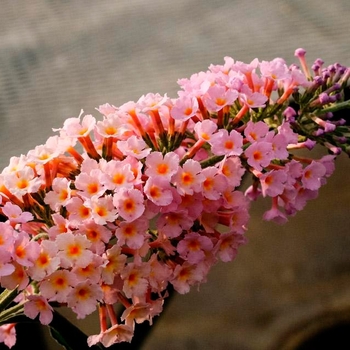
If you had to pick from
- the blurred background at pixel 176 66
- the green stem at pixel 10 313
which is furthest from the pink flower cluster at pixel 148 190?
the blurred background at pixel 176 66

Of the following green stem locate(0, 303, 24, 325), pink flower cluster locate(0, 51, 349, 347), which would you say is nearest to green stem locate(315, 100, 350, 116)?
pink flower cluster locate(0, 51, 349, 347)

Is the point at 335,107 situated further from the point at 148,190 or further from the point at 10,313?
the point at 10,313

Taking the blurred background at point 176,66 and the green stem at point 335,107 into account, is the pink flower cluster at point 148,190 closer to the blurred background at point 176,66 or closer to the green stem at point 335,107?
the green stem at point 335,107

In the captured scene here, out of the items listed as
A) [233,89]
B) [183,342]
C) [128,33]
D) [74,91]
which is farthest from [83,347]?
[183,342]

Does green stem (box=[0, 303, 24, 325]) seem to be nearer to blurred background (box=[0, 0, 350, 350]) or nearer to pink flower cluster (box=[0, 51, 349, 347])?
pink flower cluster (box=[0, 51, 349, 347])

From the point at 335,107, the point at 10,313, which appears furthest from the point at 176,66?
the point at 10,313

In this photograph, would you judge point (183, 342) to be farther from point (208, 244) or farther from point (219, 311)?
point (208, 244)
